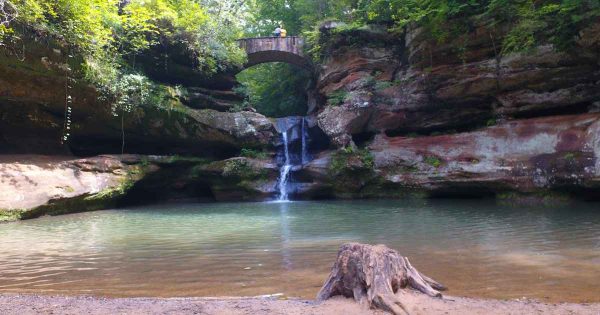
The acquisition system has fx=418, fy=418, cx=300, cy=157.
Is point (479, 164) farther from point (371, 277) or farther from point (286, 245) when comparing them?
point (371, 277)

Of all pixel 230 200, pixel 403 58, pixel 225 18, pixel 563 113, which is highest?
pixel 225 18

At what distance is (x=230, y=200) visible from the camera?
65.6 ft

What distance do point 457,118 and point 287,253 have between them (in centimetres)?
1394

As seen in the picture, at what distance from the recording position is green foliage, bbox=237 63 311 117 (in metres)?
27.8

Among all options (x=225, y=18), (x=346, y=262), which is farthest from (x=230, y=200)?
(x=346, y=262)

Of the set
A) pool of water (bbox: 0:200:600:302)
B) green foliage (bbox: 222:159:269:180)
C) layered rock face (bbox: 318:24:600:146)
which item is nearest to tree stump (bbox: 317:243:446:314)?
pool of water (bbox: 0:200:600:302)

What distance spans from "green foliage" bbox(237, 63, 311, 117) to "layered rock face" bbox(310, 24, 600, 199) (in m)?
5.94

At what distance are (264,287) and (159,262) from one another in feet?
7.15

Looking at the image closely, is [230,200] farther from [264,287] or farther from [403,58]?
[264,287]

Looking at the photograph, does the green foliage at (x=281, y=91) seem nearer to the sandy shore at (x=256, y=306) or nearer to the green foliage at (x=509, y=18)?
the green foliage at (x=509, y=18)

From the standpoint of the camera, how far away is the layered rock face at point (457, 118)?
14.4 metres

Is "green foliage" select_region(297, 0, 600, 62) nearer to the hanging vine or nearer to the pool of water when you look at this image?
the pool of water

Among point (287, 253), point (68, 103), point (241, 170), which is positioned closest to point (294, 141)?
point (241, 170)

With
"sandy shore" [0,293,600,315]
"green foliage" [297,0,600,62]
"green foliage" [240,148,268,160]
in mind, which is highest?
"green foliage" [297,0,600,62]
